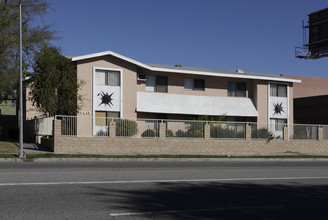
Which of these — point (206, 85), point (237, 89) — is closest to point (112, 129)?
point (206, 85)

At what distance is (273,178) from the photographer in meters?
13.0

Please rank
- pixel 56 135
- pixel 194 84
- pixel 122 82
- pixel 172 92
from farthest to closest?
pixel 194 84, pixel 172 92, pixel 122 82, pixel 56 135

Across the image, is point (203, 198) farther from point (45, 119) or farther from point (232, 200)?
point (45, 119)

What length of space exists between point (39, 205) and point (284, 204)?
5038 millimetres

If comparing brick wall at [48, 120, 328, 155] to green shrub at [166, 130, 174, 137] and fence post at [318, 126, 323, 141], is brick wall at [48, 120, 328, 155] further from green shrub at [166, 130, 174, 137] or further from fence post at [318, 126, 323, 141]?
green shrub at [166, 130, 174, 137]

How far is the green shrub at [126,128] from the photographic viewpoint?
81.4ft

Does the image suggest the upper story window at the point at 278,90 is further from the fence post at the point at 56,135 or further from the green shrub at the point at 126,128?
the fence post at the point at 56,135

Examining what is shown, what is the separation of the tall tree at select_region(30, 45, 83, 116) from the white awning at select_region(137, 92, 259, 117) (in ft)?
19.2

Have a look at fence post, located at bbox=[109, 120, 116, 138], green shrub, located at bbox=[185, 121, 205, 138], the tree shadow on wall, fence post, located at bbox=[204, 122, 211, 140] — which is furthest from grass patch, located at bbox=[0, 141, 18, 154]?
the tree shadow on wall

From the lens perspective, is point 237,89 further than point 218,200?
Yes

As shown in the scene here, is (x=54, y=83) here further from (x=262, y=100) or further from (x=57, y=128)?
(x=262, y=100)

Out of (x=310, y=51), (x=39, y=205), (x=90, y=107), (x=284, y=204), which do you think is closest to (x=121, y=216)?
(x=39, y=205)

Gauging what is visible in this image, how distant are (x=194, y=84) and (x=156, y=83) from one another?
3.58m

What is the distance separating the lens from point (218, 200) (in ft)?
28.4
